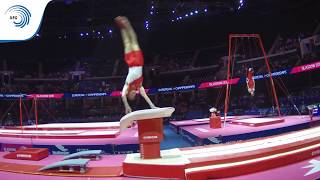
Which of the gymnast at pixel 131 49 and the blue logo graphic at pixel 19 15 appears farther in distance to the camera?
the gymnast at pixel 131 49

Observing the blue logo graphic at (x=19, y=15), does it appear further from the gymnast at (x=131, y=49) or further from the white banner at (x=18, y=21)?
the gymnast at (x=131, y=49)

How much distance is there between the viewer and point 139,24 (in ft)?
72.5

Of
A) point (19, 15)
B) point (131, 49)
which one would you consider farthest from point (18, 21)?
point (131, 49)

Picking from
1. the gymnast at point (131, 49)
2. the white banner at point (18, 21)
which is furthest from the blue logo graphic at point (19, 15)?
the gymnast at point (131, 49)

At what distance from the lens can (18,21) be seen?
3.11 m

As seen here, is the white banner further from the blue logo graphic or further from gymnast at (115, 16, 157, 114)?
gymnast at (115, 16, 157, 114)

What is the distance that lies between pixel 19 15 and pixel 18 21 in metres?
0.07

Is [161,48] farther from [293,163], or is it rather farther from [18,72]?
[293,163]

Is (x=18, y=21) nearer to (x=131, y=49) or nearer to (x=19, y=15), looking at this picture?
(x=19, y=15)

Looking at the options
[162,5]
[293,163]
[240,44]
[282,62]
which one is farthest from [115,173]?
[240,44]

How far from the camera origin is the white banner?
3.11 m

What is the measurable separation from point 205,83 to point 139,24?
23.2ft

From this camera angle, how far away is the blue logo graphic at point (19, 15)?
3086 mm

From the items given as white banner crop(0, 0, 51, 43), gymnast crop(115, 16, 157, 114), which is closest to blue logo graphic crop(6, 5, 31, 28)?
white banner crop(0, 0, 51, 43)
